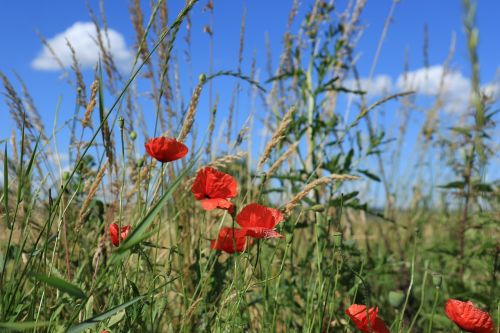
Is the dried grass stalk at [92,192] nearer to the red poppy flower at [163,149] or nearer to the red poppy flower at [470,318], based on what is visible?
the red poppy flower at [163,149]

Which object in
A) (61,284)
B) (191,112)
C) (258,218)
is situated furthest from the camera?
(191,112)

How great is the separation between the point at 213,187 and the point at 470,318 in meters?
0.55

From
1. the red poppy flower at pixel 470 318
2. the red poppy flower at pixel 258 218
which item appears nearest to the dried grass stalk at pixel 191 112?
the red poppy flower at pixel 258 218

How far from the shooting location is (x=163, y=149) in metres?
1.08

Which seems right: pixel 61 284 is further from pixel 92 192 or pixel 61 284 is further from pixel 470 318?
pixel 470 318

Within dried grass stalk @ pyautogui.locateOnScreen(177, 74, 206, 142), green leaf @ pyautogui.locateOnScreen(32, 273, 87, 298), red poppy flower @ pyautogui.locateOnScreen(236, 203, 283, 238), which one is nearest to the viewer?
green leaf @ pyautogui.locateOnScreen(32, 273, 87, 298)

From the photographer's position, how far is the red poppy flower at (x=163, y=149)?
107 cm

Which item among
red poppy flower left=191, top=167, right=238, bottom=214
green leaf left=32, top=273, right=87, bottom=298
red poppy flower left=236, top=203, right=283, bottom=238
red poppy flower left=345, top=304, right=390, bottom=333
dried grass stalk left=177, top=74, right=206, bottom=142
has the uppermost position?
dried grass stalk left=177, top=74, right=206, bottom=142

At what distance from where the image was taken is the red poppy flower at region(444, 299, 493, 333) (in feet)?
3.48

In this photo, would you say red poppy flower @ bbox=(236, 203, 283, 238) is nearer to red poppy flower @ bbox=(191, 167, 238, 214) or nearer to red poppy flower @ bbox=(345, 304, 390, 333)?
red poppy flower @ bbox=(191, 167, 238, 214)

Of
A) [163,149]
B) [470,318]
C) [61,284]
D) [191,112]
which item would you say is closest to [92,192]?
[163,149]

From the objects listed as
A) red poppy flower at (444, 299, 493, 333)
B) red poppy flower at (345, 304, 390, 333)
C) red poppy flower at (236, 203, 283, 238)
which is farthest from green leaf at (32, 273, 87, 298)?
red poppy flower at (444, 299, 493, 333)

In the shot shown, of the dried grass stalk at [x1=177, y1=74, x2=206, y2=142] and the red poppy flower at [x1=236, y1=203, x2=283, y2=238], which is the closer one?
the red poppy flower at [x1=236, y1=203, x2=283, y2=238]

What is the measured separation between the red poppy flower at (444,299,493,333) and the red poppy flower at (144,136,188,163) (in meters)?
0.61
